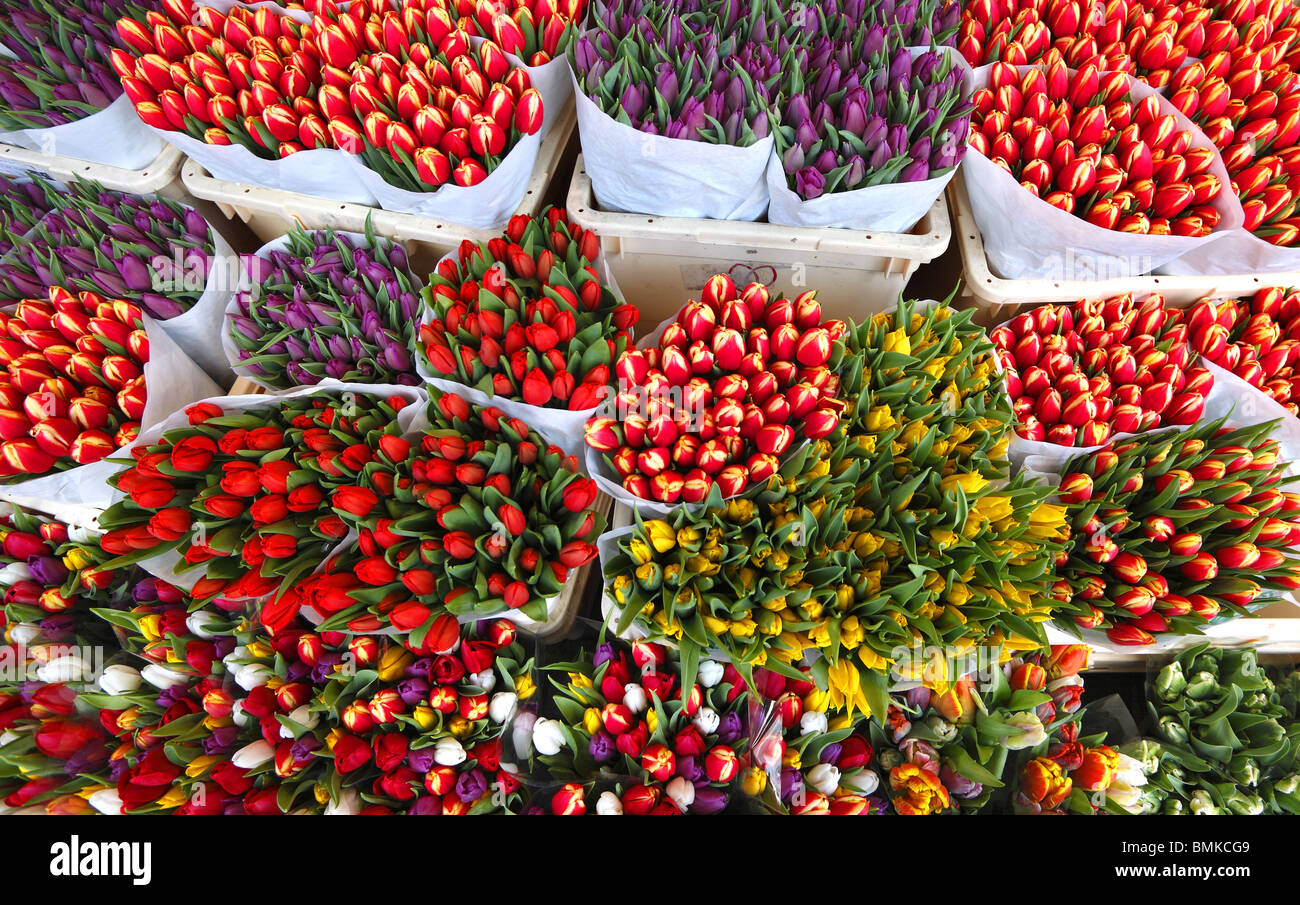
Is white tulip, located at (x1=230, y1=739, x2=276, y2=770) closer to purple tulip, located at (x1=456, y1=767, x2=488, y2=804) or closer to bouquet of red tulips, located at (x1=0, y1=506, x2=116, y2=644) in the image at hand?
purple tulip, located at (x1=456, y1=767, x2=488, y2=804)

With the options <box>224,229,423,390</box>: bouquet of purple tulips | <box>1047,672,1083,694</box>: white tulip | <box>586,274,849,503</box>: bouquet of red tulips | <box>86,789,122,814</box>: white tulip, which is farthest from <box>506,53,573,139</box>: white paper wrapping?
<box>1047,672,1083,694</box>: white tulip

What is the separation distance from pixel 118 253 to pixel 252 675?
36.0 inches

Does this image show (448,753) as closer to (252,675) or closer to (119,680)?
(252,675)

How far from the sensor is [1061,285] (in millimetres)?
1232

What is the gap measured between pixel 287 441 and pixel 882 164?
1.13 metres

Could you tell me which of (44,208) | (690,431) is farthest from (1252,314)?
(44,208)

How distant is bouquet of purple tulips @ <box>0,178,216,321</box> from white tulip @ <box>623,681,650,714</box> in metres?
1.18

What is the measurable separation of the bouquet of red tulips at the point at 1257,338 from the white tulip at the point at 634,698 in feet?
4.13

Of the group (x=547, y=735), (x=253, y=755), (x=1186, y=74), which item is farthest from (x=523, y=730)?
(x=1186, y=74)

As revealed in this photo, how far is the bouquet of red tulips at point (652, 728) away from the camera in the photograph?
3.08ft

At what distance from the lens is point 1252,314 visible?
1293 millimetres

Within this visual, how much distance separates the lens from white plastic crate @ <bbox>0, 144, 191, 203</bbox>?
136 cm

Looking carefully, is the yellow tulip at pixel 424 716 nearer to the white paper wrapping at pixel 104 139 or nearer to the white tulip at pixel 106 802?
the white tulip at pixel 106 802

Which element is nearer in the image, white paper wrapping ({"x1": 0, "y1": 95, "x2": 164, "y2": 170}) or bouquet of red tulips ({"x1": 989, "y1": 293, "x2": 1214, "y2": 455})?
bouquet of red tulips ({"x1": 989, "y1": 293, "x2": 1214, "y2": 455})
